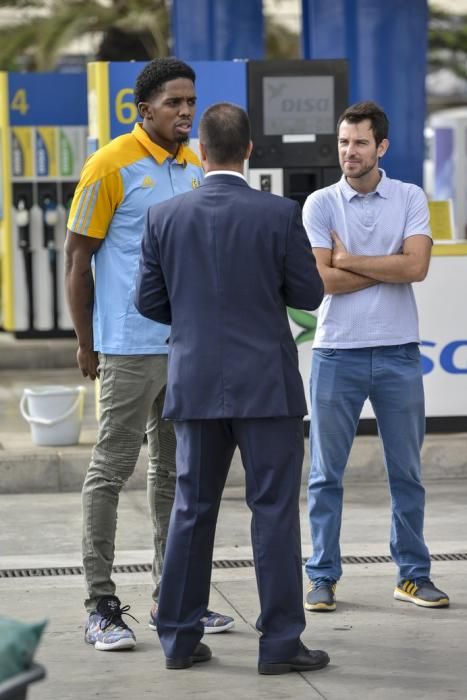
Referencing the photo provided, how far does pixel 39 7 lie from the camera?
22672mm

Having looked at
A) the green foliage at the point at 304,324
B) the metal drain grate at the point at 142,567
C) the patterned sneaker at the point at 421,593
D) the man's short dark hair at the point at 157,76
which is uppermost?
the man's short dark hair at the point at 157,76

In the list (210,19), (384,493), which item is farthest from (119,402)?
(210,19)

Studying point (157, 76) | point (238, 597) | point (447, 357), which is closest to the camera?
point (157, 76)

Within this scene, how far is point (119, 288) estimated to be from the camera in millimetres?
4828

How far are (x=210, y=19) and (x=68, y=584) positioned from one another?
6232 millimetres

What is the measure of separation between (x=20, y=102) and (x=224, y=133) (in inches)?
339

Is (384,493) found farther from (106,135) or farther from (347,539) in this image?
(106,135)

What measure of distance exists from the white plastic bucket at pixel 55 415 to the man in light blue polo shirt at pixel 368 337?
117 inches

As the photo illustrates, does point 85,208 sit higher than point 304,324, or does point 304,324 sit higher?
point 85,208

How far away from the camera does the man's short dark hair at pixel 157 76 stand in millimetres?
4738

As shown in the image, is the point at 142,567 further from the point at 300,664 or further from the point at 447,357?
the point at 447,357

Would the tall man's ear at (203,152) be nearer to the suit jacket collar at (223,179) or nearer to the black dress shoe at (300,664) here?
the suit jacket collar at (223,179)

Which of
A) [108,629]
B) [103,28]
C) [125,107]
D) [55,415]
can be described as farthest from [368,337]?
[103,28]

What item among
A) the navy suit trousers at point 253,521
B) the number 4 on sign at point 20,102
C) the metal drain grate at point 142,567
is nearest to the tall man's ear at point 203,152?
the navy suit trousers at point 253,521
